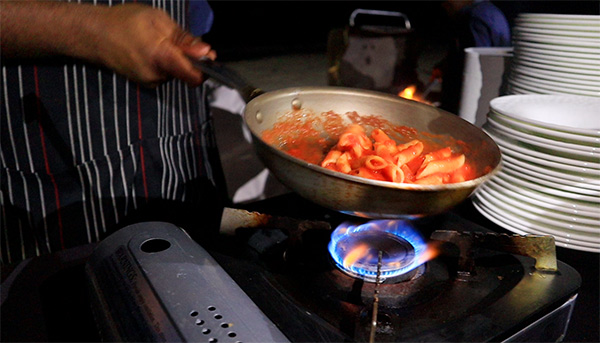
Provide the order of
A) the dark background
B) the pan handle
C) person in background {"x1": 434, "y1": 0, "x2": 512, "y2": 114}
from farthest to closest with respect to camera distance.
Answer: the dark background → person in background {"x1": 434, "y1": 0, "x2": 512, "y2": 114} → the pan handle

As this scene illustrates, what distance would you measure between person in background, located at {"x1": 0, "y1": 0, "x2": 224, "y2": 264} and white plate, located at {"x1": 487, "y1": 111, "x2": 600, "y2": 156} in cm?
65

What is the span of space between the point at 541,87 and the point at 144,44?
976mm

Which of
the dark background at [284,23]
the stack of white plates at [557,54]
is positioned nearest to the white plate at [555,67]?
the stack of white plates at [557,54]

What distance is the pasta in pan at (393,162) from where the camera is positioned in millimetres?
706

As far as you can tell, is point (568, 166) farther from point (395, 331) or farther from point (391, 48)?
point (391, 48)

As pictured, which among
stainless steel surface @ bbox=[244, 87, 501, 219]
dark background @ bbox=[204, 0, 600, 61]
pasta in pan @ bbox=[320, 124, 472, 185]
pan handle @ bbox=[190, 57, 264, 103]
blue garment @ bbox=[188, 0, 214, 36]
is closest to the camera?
stainless steel surface @ bbox=[244, 87, 501, 219]

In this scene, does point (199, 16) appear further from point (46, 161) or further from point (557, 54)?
point (557, 54)

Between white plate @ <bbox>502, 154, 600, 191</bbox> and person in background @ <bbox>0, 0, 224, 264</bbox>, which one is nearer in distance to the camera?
white plate @ <bbox>502, 154, 600, 191</bbox>

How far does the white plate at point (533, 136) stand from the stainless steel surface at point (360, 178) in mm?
107

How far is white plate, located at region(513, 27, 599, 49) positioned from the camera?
0.92 metres

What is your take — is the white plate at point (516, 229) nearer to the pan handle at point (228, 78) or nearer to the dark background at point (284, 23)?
the pan handle at point (228, 78)

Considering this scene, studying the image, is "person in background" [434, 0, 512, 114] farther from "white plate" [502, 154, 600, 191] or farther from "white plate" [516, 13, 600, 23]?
"white plate" [502, 154, 600, 191]

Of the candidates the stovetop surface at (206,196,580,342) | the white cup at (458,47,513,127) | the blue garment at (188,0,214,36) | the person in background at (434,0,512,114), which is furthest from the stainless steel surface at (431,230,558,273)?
the person in background at (434,0,512,114)

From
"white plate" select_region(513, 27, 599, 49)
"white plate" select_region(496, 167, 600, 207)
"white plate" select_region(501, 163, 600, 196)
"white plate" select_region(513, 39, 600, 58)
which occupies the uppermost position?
"white plate" select_region(513, 27, 599, 49)
